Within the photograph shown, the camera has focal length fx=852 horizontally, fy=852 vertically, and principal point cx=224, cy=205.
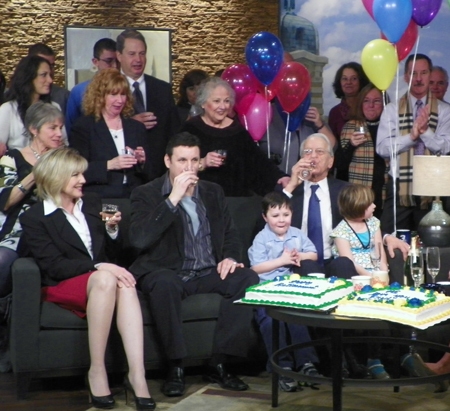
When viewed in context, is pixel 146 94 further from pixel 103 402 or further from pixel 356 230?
pixel 103 402

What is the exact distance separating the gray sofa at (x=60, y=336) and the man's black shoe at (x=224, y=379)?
0.10 m

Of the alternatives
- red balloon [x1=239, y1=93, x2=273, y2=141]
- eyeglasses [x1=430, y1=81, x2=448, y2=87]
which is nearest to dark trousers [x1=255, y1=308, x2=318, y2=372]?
red balloon [x1=239, y1=93, x2=273, y2=141]

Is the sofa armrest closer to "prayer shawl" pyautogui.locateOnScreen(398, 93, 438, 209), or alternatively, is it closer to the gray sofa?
the gray sofa

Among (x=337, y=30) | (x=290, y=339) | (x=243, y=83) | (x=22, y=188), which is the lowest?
(x=290, y=339)

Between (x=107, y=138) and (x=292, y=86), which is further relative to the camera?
(x=292, y=86)

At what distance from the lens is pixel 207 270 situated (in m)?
4.56

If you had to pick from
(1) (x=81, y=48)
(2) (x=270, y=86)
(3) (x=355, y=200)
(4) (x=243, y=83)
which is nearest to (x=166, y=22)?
(1) (x=81, y=48)

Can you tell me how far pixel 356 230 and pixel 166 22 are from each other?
13.1 ft

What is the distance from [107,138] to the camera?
5.25 m

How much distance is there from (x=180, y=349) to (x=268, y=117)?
2.09 meters

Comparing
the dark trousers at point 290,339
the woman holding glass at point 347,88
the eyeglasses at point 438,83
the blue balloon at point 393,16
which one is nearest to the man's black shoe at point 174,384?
the dark trousers at point 290,339

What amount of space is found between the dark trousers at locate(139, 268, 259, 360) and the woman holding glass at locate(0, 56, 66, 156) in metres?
1.54

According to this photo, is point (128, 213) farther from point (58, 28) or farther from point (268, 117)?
point (58, 28)

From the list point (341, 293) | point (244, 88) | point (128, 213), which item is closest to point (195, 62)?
point (244, 88)
